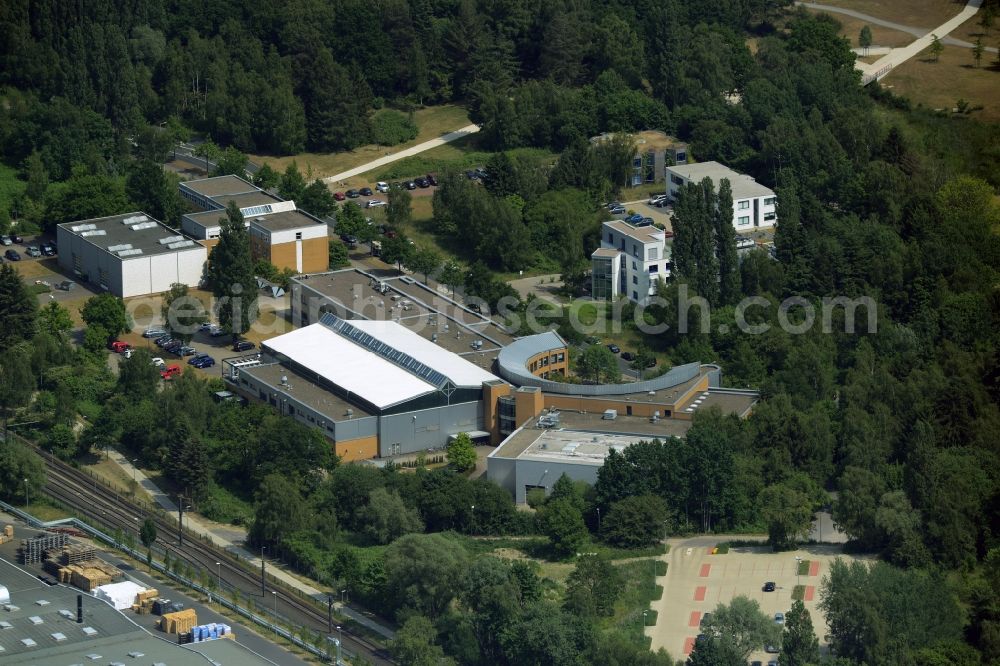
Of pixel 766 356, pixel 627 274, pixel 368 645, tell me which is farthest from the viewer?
pixel 627 274

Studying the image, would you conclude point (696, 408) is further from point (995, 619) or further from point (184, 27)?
point (184, 27)

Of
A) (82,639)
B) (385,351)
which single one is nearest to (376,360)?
(385,351)

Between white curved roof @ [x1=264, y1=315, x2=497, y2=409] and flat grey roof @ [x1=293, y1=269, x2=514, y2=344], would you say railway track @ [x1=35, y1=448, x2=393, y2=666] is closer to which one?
white curved roof @ [x1=264, y1=315, x2=497, y2=409]

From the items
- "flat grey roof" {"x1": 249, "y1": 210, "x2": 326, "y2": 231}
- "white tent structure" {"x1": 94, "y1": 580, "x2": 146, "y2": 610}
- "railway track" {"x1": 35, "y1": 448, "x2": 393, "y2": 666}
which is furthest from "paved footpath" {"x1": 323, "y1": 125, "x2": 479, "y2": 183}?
"white tent structure" {"x1": 94, "y1": 580, "x2": 146, "y2": 610}

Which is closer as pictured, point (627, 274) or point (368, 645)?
point (368, 645)

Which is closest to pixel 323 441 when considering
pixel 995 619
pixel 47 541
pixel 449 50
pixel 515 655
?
pixel 47 541

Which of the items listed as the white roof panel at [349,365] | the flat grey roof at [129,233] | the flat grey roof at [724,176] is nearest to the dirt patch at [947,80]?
the flat grey roof at [724,176]
